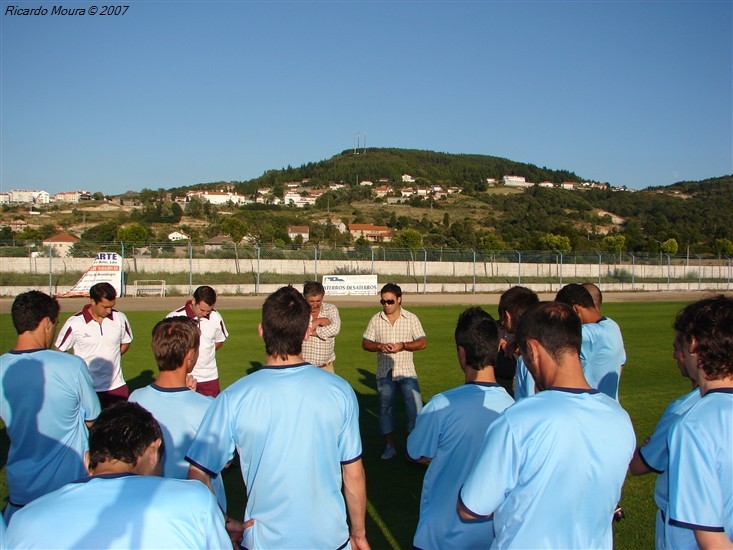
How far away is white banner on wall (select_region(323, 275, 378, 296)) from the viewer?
104 ft

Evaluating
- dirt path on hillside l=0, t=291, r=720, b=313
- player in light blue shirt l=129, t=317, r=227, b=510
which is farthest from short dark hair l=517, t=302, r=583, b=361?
dirt path on hillside l=0, t=291, r=720, b=313

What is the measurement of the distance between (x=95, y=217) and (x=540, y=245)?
76409mm

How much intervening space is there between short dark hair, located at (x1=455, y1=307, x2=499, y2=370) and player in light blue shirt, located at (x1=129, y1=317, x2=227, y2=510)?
158cm

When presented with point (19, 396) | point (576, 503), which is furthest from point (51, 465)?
point (576, 503)

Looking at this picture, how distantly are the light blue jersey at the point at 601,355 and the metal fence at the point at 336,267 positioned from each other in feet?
92.8

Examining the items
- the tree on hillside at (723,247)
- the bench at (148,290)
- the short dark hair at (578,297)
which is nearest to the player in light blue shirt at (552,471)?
the short dark hair at (578,297)

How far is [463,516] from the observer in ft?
7.63

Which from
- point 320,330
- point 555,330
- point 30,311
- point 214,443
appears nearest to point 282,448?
point 214,443

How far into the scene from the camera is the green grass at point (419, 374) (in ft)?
17.3

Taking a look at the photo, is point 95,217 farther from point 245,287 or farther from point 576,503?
point 576,503

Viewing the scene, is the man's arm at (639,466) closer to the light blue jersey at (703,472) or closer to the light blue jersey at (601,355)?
the light blue jersey at (703,472)

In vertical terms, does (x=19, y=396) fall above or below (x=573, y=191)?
below

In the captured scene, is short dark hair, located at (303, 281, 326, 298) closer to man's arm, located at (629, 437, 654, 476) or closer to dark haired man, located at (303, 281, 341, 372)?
dark haired man, located at (303, 281, 341, 372)

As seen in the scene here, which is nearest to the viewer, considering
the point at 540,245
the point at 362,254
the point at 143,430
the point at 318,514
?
the point at 143,430
